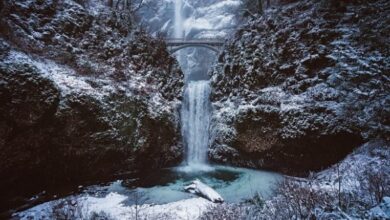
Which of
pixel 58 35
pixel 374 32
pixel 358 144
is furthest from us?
pixel 58 35

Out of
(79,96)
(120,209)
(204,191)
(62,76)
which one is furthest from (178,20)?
(120,209)

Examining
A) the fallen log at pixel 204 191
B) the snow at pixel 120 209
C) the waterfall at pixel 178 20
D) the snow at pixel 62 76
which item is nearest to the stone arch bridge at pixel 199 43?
the snow at pixel 62 76

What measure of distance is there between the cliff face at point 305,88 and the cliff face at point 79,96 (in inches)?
185

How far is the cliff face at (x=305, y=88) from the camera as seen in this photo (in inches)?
468

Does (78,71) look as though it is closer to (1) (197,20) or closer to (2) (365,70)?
(2) (365,70)

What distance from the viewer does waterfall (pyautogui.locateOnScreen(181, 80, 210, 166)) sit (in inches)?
689

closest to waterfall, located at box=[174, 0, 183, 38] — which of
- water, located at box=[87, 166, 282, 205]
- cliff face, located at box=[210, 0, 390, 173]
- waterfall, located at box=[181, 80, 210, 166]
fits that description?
waterfall, located at box=[181, 80, 210, 166]

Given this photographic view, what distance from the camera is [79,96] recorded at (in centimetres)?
1164

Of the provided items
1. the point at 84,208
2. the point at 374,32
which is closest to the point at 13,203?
the point at 84,208

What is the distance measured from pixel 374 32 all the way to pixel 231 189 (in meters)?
11.7

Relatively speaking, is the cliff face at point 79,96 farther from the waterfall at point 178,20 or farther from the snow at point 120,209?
the waterfall at point 178,20

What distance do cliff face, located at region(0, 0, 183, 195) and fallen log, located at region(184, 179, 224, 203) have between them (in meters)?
4.10

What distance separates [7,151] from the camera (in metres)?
8.98

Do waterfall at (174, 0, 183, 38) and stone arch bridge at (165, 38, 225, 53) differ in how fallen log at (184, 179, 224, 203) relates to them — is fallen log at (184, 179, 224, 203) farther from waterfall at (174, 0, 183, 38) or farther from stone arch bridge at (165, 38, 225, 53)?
waterfall at (174, 0, 183, 38)
